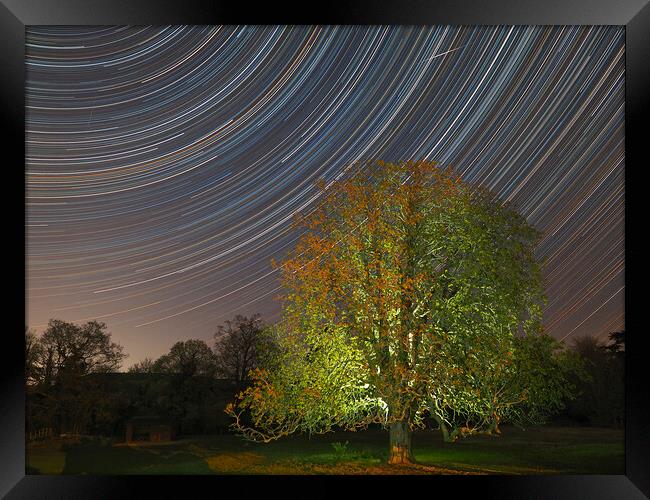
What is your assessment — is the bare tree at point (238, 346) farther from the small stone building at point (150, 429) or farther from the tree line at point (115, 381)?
the small stone building at point (150, 429)

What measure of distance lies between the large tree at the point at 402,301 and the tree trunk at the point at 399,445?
0.45 metres

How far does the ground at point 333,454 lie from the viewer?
360 inches

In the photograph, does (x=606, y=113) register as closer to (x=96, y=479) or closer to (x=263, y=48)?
(x=263, y=48)

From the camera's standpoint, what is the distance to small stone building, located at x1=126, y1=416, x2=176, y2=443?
10.3 metres

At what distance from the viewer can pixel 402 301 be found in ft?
26.2

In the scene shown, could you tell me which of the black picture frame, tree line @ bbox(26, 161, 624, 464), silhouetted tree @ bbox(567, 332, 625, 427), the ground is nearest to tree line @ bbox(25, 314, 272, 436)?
the ground

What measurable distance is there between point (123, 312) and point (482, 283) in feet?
14.6

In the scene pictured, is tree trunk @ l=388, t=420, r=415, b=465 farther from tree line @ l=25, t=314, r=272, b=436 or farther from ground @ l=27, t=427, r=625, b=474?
tree line @ l=25, t=314, r=272, b=436

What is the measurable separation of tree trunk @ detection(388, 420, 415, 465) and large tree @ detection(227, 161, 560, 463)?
45cm
